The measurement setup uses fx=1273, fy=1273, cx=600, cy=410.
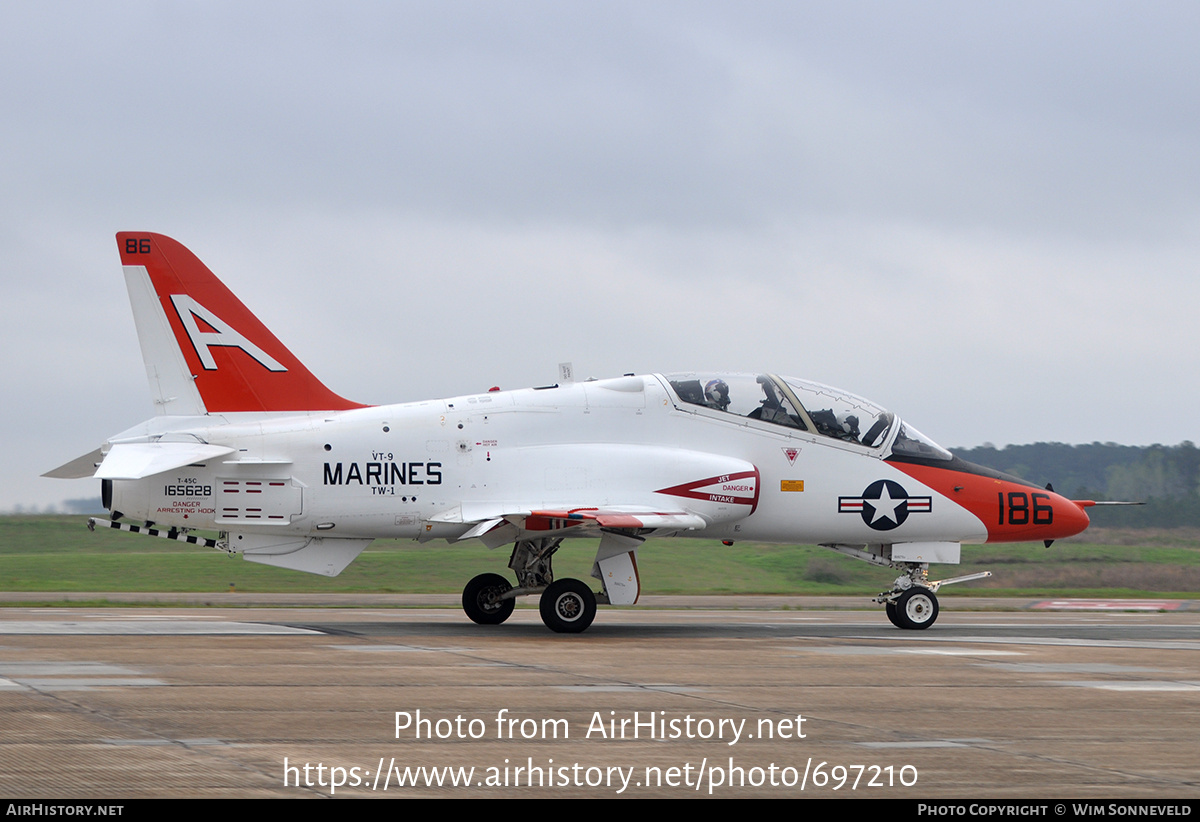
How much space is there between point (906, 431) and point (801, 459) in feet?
6.32

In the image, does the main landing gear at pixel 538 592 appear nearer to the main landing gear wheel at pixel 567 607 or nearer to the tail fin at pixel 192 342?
the main landing gear wheel at pixel 567 607

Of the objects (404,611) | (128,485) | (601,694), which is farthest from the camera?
(404,611)

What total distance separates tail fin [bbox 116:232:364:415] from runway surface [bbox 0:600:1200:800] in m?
3.27

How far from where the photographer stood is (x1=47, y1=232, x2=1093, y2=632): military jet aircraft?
17.8m

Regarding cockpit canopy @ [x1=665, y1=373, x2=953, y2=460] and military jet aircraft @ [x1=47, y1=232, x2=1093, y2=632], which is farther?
cockpit canopy @ [x1=665, y1=373, x2=953, y2=460]

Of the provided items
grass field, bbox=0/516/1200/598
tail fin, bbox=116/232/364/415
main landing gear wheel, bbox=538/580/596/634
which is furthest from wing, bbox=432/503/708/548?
grass field, bbox=0/516/1200/598

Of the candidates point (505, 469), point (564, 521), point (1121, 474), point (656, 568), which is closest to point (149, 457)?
point (505, 469)

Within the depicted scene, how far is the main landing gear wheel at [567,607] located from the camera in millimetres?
17625

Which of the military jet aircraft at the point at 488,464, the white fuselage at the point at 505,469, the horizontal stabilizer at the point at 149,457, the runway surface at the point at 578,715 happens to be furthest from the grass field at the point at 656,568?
the runway surface at the point at 578,715

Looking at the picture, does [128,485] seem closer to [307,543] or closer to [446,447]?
[307,543]

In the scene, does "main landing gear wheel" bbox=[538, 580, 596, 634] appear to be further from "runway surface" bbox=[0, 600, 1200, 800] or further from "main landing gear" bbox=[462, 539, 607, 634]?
"runway surface" bbox=[0, 600, 1200, 800]

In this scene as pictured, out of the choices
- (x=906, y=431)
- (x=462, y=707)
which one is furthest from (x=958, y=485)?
(x=462, y=707)

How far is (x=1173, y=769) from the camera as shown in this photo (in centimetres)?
798

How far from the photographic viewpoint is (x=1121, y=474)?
2190 inches
